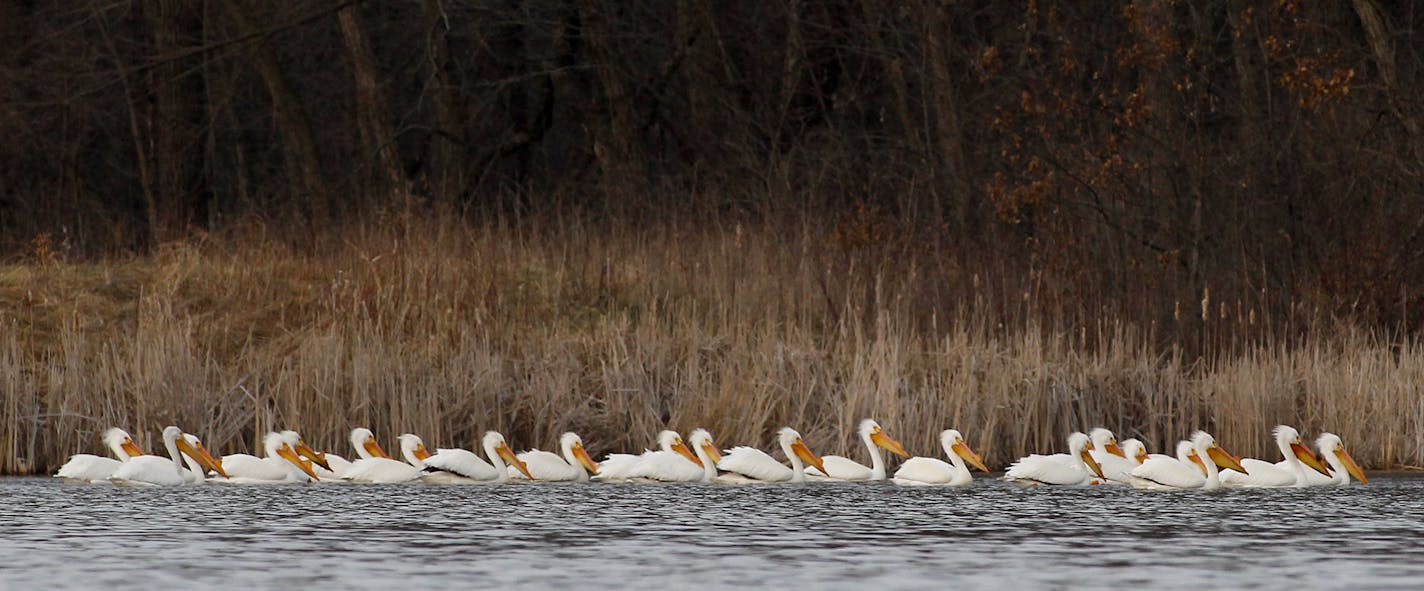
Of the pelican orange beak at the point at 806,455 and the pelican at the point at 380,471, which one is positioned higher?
the pelican orange beak at the point at 806,455

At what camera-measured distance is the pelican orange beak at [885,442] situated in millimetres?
11102

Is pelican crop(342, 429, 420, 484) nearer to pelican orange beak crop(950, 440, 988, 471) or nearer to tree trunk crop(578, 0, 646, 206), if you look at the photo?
pelican orange beak crop(950, 440, 988, 471)

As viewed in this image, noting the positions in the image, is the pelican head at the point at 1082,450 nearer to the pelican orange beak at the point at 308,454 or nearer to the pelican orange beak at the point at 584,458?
the pelican orange beak at the point at 584,458

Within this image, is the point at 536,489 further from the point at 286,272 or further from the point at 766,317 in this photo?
the point at 286,272

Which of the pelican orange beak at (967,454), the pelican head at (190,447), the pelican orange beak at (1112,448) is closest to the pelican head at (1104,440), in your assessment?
the pelican orange beak at (1112,448)

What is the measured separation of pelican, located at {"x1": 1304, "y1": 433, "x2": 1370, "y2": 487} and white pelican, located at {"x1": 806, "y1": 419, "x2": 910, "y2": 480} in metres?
2.06

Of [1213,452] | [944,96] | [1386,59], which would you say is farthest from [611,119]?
[1213,452]

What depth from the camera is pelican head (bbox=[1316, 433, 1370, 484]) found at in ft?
34.9

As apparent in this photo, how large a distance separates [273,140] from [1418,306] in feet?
62.0

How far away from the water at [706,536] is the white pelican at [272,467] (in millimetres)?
169

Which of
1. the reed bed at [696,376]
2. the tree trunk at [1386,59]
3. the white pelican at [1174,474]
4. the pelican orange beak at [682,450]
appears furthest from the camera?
the tree trunk at [1386,59]

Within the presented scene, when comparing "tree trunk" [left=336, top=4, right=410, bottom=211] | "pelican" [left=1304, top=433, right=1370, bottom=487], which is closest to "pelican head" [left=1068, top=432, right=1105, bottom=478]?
"pelican" [left=1304, top=433, right=1370, bottom=487]

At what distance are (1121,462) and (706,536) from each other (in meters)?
3.43

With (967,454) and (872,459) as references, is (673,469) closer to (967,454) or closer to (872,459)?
(872,459)
